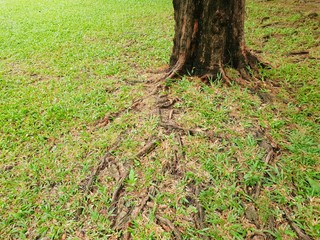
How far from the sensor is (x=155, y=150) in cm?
236

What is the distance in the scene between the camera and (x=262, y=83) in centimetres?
313

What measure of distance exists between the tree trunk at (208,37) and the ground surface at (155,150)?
28cm

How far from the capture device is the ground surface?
1.80m

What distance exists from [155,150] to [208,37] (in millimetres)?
1594

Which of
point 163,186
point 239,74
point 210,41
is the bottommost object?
point 163,186

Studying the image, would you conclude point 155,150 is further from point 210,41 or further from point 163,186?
point 210,41

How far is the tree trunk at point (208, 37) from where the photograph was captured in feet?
9.28

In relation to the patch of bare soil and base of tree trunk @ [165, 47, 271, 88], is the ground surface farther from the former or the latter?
base of tree trunk @ [165, 47, 271, 88]

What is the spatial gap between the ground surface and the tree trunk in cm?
28

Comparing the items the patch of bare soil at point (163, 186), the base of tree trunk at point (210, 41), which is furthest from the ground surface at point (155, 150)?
the base of tree trunk at point (210, 41)

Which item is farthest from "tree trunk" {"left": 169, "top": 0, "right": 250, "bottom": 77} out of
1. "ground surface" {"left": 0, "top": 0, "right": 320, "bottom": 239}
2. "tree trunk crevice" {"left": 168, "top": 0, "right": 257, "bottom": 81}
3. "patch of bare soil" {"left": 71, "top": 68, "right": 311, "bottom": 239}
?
"patch of bare soil" {"left": 71, "top": 68, "right": 311, "bottom": 239}

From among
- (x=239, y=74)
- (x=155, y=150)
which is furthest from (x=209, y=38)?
(x=155, y=150)

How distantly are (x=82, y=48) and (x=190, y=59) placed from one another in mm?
2792

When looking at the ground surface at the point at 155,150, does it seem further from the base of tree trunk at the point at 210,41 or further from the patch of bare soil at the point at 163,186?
the base of tree trunk at the point at 210,41
